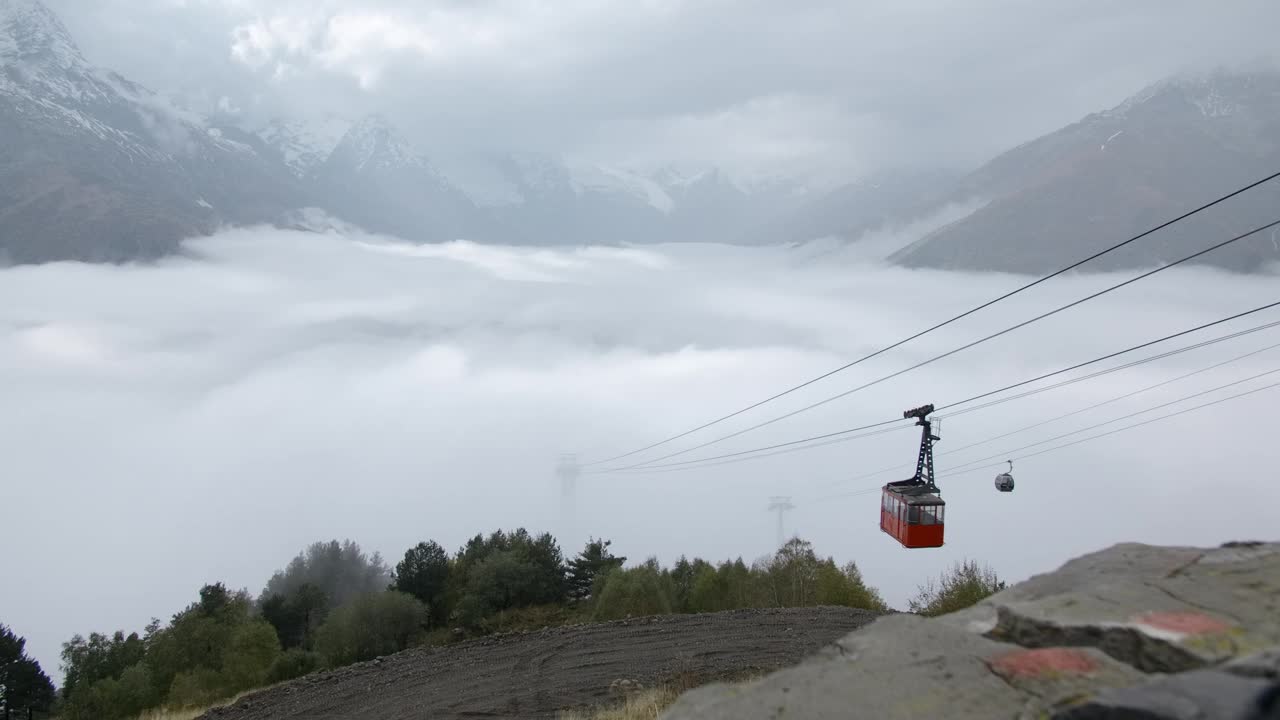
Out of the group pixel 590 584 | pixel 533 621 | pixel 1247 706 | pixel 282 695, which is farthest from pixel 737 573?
pixel 1247 706

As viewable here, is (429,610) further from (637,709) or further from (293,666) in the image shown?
(637,709)

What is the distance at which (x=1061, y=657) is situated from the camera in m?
6.54

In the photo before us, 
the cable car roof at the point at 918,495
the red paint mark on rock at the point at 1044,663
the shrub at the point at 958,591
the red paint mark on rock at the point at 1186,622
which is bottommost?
the shrub at the point at 958,591

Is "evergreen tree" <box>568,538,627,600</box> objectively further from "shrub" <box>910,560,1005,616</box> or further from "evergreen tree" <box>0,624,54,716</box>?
"evergreen tree" <box>0,624,54,716</box>

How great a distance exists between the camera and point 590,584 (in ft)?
202

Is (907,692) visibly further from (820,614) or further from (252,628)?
(252,628)

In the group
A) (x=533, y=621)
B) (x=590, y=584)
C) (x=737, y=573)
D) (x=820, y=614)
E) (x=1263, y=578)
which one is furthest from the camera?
(x=590, y=584)

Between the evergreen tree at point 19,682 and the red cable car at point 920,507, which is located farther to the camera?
the evergreen tree at point 19,682

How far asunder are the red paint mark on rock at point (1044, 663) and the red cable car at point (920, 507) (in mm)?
24378

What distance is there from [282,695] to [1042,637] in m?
27.1

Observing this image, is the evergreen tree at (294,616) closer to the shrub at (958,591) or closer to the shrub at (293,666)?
the shrub at (293,666)

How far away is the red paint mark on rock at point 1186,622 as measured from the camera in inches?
265

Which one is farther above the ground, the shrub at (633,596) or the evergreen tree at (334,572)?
the evergreen tree at (334,572)

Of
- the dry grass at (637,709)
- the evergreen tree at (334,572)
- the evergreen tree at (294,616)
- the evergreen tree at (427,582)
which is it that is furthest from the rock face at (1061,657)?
the evergreen tree at (334,572)
